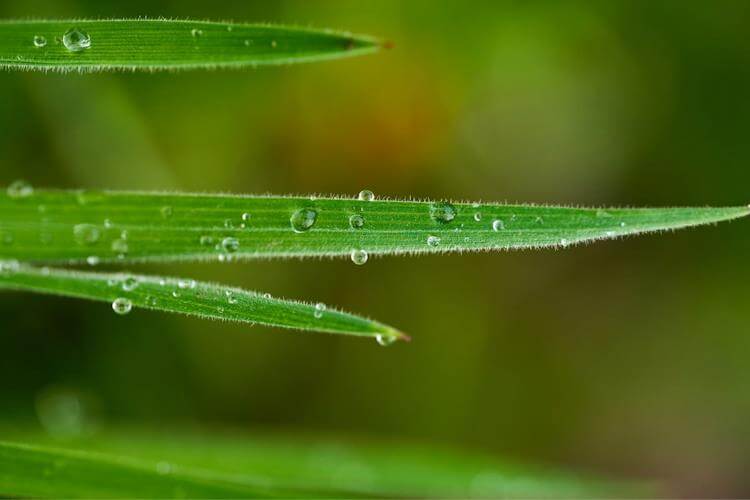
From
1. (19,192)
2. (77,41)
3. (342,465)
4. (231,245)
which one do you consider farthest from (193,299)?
(342,465)

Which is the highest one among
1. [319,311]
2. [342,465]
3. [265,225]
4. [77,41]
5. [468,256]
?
[468,256]

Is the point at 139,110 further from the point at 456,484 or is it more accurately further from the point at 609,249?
the point at 609,249

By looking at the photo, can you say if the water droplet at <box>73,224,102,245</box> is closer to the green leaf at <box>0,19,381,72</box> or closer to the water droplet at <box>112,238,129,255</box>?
the water droplet at <box>112,238,129,255</box>

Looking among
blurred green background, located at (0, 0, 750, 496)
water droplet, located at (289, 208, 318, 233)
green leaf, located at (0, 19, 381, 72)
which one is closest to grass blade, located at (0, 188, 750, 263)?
water droplet, located at (289, 208, 318, 233)

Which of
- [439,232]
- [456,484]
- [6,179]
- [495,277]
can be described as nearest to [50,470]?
[439,232]

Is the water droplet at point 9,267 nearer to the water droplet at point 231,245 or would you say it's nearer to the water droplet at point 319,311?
the water droplet at point 231,245

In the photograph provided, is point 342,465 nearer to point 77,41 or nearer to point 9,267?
point 9,267
